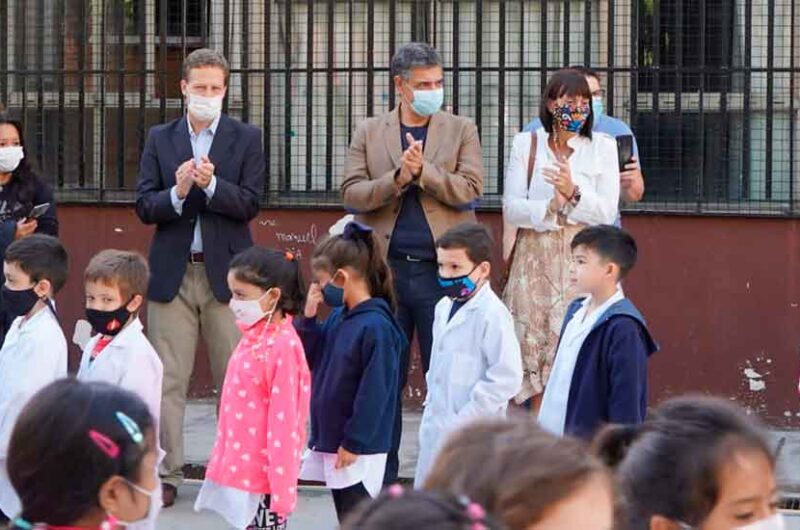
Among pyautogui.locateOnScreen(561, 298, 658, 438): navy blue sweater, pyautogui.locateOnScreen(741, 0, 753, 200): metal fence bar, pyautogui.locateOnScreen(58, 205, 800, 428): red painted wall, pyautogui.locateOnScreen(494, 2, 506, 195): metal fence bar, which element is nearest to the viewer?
pyautogui.locateOnScreen(561, 298, 658, 438): navy blue sweater

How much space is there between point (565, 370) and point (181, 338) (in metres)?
2.58

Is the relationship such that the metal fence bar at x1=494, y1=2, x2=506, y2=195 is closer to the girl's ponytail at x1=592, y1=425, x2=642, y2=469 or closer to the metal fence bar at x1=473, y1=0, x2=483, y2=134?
the metal fence bar at x1=473, y1=0, x2=483, y2=134

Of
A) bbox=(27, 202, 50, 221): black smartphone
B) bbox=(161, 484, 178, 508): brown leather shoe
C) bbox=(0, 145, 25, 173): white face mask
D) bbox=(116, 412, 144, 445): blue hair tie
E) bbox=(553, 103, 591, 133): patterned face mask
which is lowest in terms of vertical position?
bbox=(161, 484, 178, 508): brown leather shoe

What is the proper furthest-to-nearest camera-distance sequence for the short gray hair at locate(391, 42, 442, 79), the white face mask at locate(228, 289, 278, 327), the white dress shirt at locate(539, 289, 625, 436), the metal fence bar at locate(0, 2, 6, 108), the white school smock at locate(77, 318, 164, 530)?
1. the metal fence bar at locate(0, 2, 6, 108)
2. the short gray hair at locate(391, 42, 442, 79)
3. the white face mask at locate(228, 289, 278, 327)
4. the white school smock at locate(77, 318, 164, 530)
5. the white dress shirt at locate(539, 289, 625, 436)

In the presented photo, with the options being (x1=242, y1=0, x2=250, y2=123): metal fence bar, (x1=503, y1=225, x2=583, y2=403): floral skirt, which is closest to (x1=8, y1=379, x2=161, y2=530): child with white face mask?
(x1=503, y1=225, x2=583, y2=403): floral skirt

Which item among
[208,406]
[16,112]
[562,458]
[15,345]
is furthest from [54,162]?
[562,458]

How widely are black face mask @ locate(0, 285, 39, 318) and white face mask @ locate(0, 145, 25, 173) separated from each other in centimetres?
129

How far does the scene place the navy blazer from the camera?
25.8 ft

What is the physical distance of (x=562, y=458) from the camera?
2.71 meters

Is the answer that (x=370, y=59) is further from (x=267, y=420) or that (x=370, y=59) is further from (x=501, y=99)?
(x=267, y=420)

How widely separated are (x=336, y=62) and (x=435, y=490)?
→ 25.8 feet

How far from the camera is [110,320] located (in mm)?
6449

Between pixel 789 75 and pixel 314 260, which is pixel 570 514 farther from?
→ pixel 789 75

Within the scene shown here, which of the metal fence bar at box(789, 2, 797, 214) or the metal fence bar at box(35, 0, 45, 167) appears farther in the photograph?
the metal fence bar at box(35, 0, 45, 167)
